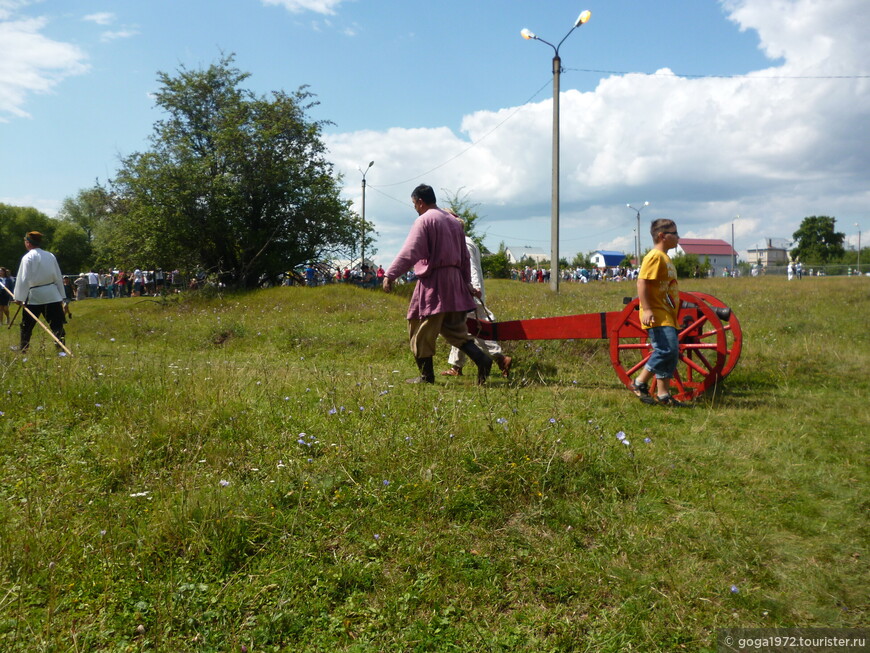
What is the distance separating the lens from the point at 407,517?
349 centimetres

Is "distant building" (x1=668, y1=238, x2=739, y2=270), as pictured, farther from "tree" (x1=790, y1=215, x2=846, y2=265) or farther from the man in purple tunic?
the man in purple tunic

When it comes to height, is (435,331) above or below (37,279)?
below

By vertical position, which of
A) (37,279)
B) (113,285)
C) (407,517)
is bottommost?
(407,517)

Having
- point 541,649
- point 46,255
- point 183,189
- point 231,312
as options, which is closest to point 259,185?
point 183,189

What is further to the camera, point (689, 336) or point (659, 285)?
point (689, 336)

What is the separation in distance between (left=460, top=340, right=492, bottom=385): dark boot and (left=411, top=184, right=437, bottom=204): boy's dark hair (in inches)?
59.6

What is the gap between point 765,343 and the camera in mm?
8820

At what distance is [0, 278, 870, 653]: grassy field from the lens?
272 cm

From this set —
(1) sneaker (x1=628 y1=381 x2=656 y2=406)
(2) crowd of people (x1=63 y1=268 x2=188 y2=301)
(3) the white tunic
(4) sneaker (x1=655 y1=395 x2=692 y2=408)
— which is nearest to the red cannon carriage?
(4) sneaker (x1=655 y1=395 x2=692 y2=408)

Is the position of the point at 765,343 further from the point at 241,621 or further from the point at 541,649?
the point at 241,621

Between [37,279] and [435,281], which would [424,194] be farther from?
[37,279]

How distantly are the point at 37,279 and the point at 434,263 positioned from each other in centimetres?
644

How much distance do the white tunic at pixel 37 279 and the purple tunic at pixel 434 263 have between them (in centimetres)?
608

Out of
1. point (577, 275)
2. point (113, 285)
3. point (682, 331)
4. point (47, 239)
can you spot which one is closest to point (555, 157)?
point (682, 331)
